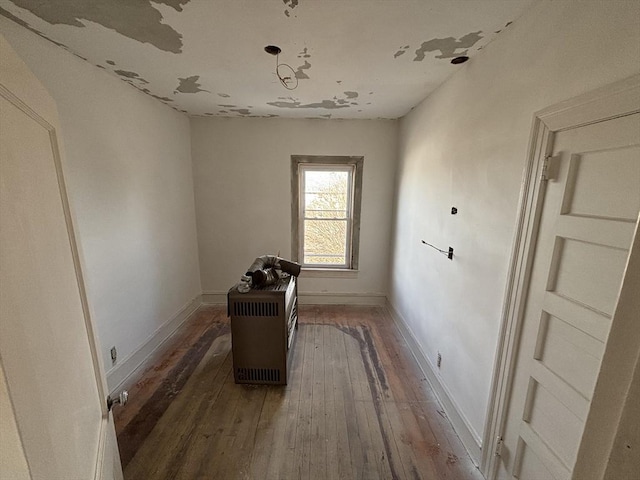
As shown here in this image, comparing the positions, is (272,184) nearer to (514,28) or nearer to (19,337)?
(514,28)

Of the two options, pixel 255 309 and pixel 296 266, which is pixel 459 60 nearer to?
pixel 296 266

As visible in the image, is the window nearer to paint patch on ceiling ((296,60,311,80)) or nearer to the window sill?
the window sill

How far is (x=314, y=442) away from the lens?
65.2 inches

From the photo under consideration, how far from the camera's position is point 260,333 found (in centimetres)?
205

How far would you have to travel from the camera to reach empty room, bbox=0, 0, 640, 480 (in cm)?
64

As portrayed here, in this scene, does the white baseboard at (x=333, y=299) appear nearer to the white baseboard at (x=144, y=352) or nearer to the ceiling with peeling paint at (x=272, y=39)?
the white baseboard at (x=144, y=352)

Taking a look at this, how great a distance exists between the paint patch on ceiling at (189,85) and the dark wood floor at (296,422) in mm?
2474

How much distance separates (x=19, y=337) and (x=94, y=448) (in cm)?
57

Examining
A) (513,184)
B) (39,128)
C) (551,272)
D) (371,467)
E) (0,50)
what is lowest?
(371,467)

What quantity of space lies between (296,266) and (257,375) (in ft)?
3.18

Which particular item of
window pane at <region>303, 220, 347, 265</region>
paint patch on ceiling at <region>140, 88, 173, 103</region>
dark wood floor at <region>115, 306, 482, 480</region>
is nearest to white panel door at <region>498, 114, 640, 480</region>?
dark wood floor at <region>115, 306, 482, 480</region>

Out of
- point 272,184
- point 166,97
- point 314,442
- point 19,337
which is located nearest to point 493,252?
point 314,442

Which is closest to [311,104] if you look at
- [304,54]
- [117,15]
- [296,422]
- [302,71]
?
[302,71]

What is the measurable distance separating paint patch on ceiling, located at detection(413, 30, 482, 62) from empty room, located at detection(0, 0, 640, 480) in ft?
0.05
